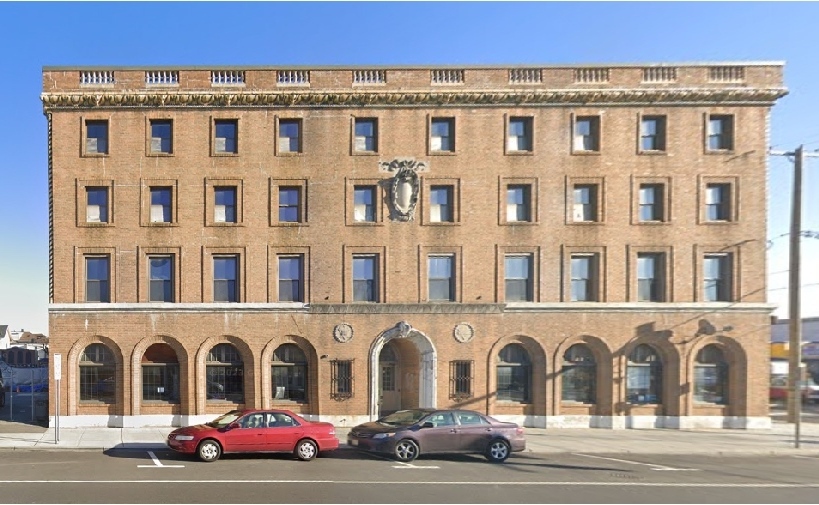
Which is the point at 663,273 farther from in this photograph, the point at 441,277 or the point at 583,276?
the point at 441,277

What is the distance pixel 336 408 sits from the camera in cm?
1972

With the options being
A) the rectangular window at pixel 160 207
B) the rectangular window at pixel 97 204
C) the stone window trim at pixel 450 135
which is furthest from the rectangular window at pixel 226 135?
the stone window trim at pixel 450 135

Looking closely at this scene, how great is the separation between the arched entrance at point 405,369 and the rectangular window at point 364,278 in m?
1.65

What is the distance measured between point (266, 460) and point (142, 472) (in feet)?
9.65

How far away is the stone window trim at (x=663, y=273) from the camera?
20127mm

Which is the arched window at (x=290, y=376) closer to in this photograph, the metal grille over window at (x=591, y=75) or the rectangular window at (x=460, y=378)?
the rectangular window at (x=460, y=378)

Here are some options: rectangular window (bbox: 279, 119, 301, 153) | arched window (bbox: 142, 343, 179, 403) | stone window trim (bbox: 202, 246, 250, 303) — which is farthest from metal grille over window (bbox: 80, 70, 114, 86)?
arched window (bbox: 142, 343, 179, 403)

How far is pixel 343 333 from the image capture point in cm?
1984

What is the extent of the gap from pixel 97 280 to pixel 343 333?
970 cm

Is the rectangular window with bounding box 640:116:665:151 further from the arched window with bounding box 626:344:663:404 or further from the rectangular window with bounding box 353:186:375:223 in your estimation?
the rectangular window with bounding box 353:186:375:223

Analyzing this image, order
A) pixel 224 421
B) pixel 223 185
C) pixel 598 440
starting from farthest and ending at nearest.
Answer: pixel 223 185 < pixel 598 440 < pixel 224 421

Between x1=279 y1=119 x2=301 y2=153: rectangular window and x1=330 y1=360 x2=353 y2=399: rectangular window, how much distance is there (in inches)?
336

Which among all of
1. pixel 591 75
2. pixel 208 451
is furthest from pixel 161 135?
pixel 591 75

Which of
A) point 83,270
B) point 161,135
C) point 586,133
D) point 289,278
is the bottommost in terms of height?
point 289,278
